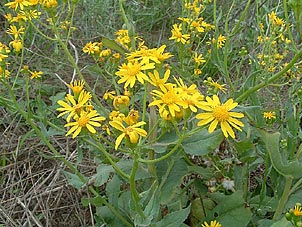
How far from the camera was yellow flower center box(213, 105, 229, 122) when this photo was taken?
1351 millimetres

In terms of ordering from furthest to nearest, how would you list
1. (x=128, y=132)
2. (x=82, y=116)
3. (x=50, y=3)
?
(x=50, y=3)
(x=82, y=116)
(x=128, y=132)

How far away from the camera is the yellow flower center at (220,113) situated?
135 centimetres

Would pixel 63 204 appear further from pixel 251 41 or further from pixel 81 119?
pixel 251 41

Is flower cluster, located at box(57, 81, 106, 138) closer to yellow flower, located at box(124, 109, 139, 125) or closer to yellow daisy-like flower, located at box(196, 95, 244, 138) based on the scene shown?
yellow flower, located at box(124, 109, 139, 125)

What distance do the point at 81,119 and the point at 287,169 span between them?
0.64m

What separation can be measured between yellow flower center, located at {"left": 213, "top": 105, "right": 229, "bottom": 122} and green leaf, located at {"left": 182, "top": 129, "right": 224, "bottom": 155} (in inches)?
5.4

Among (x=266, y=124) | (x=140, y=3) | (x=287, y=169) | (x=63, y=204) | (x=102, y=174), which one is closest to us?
(x=287, y=169)

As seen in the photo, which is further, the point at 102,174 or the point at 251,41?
the point at 251,41

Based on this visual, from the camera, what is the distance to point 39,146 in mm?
2578

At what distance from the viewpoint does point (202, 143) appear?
4.99ft

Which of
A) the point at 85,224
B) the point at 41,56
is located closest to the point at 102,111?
the point at 85,224

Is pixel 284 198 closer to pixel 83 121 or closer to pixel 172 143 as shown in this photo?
pixel 172 143

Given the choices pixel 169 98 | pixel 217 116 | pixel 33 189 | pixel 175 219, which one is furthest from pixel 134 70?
pixel 33 189

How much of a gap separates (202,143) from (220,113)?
188 mm
